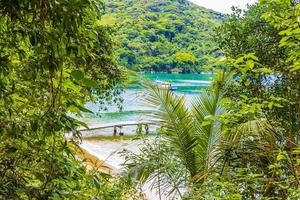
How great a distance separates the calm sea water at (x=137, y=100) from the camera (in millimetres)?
3188

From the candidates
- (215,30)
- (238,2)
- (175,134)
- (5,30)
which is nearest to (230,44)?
(215,30)

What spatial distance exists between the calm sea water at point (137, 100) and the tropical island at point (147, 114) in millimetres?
43

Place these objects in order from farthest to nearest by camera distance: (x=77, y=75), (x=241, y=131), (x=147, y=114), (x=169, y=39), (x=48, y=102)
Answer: (x=169, y=39) → (x=147, y=114) → (x=241, y=131) → (x=48, y=102) → (x=77, y=75)

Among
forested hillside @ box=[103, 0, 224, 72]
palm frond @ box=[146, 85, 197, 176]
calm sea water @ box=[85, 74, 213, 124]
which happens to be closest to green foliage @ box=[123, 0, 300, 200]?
palm frond @ box=[146, 85, 197, 176]

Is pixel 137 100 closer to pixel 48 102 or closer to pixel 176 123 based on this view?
pixel 176 123

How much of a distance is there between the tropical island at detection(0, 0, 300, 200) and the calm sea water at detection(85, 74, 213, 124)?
4 centimetres

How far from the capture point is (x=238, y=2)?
18.1 feet

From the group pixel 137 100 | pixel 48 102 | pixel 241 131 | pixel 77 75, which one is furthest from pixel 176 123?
pixel 77 75

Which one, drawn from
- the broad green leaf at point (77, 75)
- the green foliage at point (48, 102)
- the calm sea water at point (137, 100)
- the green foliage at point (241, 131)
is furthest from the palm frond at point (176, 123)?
the broad green leaf at point (77, 75)

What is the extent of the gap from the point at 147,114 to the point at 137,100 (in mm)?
163

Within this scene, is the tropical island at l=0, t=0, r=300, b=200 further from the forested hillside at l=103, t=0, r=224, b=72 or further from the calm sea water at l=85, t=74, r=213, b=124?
the forested hillside at l=103, t=0, r=224, b=72

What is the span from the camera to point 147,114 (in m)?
3.17

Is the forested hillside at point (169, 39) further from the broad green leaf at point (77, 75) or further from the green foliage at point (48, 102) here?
the broad green leaf at point (77, 75)

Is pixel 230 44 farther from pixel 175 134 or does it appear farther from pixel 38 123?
pixel 38 123
